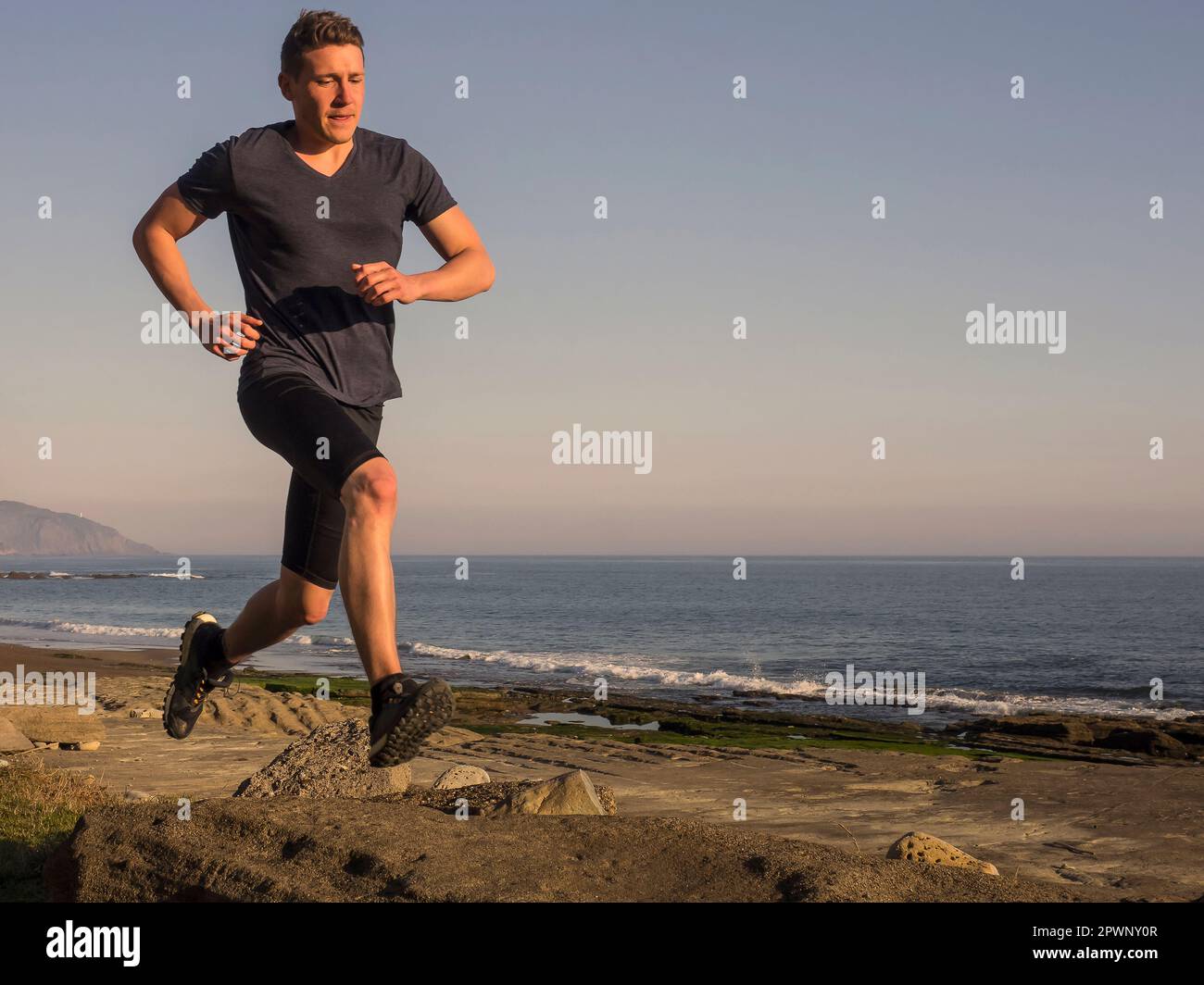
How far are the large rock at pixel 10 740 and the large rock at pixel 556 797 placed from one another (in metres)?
6.56

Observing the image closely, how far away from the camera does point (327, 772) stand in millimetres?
9055

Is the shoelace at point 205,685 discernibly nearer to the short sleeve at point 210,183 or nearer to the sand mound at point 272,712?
the short sleeve at point 210,183

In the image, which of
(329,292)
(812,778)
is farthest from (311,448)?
(812,778)

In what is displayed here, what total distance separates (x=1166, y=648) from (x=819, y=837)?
137ft

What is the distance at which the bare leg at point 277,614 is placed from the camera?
435 cm

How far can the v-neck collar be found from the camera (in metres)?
3.94

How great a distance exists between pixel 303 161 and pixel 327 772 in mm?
6165

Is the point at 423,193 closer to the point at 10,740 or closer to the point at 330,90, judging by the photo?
the point at 330,90

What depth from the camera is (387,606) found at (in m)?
3.73

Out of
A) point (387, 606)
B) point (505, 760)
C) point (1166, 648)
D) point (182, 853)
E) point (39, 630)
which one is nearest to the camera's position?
point (387, 606)

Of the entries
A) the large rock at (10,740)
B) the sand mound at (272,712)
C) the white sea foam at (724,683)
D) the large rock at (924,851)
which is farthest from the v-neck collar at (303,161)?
the white sea foam at (724,683)

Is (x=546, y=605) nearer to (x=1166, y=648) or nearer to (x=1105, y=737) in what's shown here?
(x=1166, y=648)

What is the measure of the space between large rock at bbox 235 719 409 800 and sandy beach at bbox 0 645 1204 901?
1602 mm
